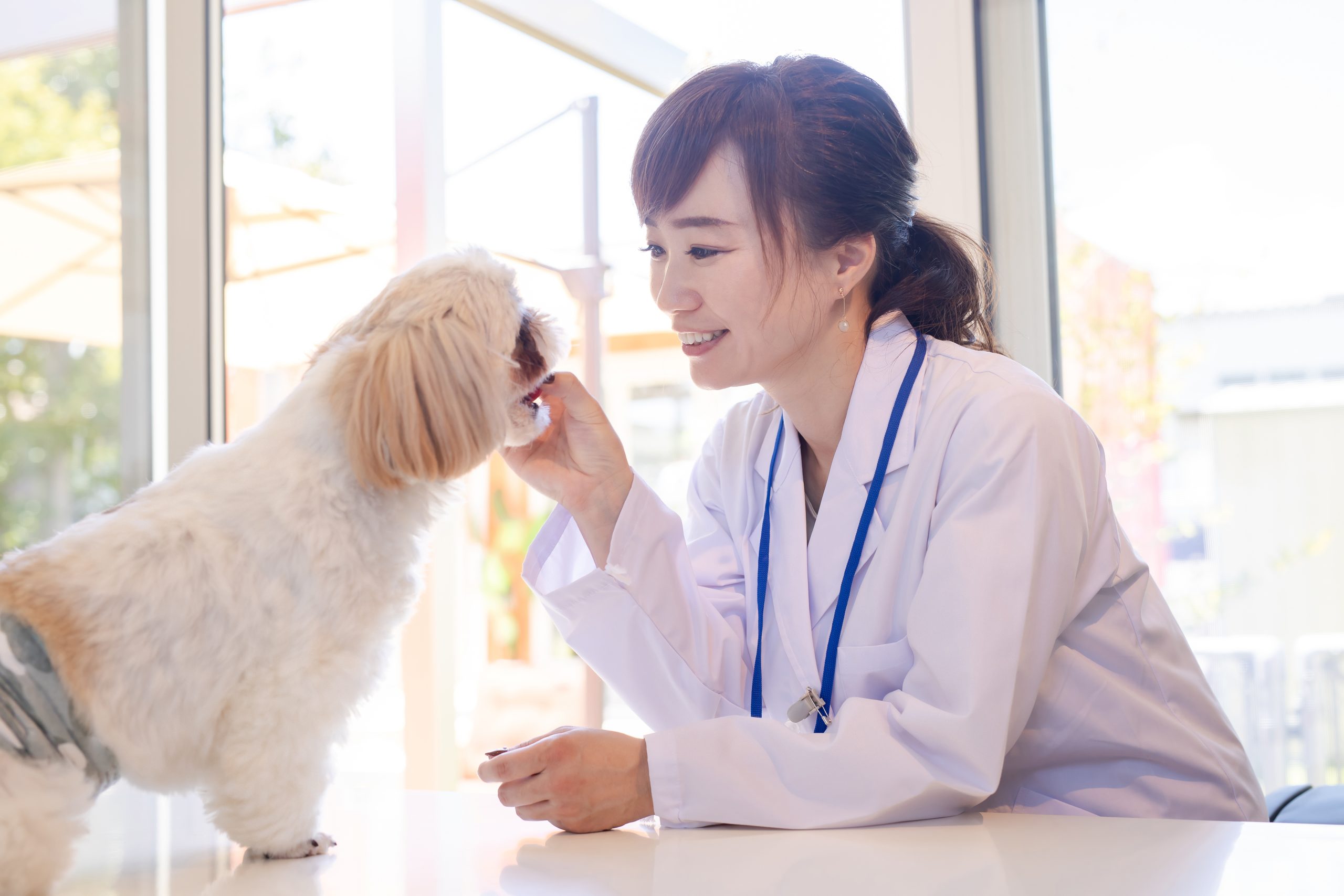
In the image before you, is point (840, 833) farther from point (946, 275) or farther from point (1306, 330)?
point (1306, 330)

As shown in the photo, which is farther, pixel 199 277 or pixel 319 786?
pixel 199 277

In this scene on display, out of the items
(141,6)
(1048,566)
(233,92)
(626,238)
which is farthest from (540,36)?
(1048,566)

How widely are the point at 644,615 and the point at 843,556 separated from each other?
0.89 ft

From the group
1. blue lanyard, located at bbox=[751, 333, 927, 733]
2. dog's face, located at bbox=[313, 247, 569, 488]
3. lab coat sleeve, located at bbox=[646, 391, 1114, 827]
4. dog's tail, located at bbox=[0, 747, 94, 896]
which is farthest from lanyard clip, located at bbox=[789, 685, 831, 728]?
dog's tail, located at bbox=[0, 747, 94, 896]

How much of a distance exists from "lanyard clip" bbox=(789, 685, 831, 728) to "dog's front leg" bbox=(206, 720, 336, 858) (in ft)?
1.74

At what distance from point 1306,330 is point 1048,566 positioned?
130 centimetres

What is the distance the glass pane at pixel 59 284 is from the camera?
2195mm

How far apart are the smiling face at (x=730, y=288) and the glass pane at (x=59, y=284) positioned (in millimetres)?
1463

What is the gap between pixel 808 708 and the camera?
1156mm

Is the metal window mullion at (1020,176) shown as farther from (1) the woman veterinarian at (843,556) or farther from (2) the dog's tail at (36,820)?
(2) the dog's tail at (36,820)

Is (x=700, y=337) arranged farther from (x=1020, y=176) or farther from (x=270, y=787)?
(x=1020, y=176)

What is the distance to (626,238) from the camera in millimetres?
3359

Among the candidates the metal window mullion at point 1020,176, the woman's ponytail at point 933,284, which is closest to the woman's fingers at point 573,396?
the woman's ponytail at point 933,284

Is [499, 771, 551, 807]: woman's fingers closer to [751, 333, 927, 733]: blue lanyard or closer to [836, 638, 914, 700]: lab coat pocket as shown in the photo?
[751, 333, 927, 733]: blue lanyard
